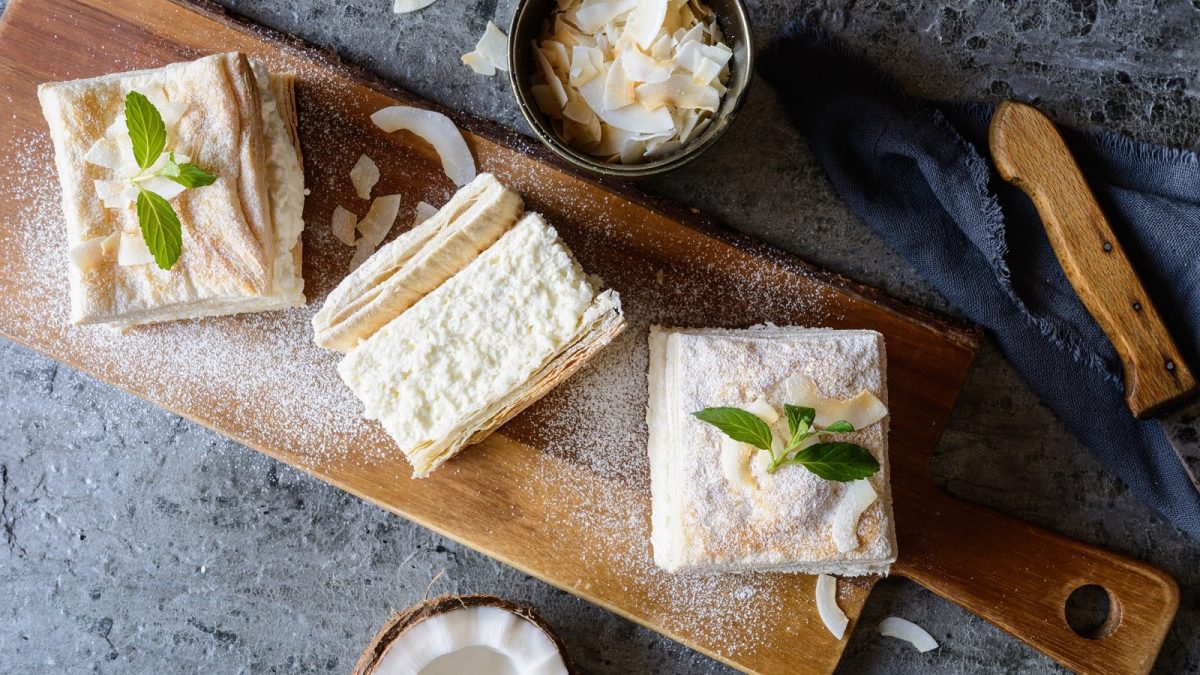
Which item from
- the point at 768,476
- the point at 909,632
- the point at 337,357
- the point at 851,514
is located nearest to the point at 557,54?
the point at 337,357

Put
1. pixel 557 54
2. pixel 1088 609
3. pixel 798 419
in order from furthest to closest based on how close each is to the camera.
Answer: pixel 1088 609, pixel 557 54, pixel 798 419

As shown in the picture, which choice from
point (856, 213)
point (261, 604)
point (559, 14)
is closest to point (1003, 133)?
point (856, 213)

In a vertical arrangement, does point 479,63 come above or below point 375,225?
above

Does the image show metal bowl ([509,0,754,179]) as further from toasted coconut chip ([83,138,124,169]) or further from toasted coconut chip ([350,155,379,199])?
toasted coconut chip ([83,138,124,169])

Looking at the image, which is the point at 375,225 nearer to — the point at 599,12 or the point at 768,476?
the point at 599,12

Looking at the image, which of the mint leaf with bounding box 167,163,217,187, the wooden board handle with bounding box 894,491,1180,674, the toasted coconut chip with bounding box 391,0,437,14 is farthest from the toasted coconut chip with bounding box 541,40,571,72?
the wooden board handle with bounding box 894,491,1180,674

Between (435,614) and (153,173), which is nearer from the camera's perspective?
(153,173)

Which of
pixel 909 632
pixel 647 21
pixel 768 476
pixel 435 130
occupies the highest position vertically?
pixel 647 21
